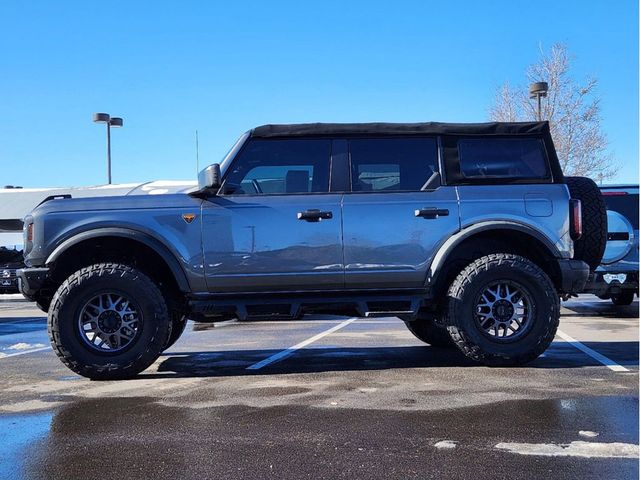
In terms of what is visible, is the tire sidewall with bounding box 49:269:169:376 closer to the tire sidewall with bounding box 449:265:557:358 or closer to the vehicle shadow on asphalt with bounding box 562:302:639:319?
the tire sidewall with bounding box 449:265:557:358

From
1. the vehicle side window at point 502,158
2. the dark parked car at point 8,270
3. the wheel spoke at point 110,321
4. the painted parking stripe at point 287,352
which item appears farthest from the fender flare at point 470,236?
the dark parked car at point 8,270

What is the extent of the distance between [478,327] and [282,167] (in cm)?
231

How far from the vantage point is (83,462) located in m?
3.27

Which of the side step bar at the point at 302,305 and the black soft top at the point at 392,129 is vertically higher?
the black soft top at the point at 392,129

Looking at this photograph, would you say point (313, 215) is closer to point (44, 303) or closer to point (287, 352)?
point (287, 352)

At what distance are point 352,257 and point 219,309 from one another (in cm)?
129

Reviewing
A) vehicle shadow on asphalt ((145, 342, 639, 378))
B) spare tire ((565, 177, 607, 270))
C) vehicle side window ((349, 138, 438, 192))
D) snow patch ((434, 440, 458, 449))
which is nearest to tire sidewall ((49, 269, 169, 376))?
vehicle shadow on asphalt ((145, 342, 639, 378))

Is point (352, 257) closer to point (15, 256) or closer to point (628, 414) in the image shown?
point (628, 414)

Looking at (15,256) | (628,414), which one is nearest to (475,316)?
(628,414)

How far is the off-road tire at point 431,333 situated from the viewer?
6.94 metres

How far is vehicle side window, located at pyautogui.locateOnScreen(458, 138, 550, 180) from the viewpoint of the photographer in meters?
5.78

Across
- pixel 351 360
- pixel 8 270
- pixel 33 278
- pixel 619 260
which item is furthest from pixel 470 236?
pixel 8 270

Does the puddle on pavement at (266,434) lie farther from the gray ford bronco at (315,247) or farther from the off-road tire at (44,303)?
the off-road tire at (44,303)

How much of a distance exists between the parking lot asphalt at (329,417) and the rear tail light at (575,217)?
124 cm
